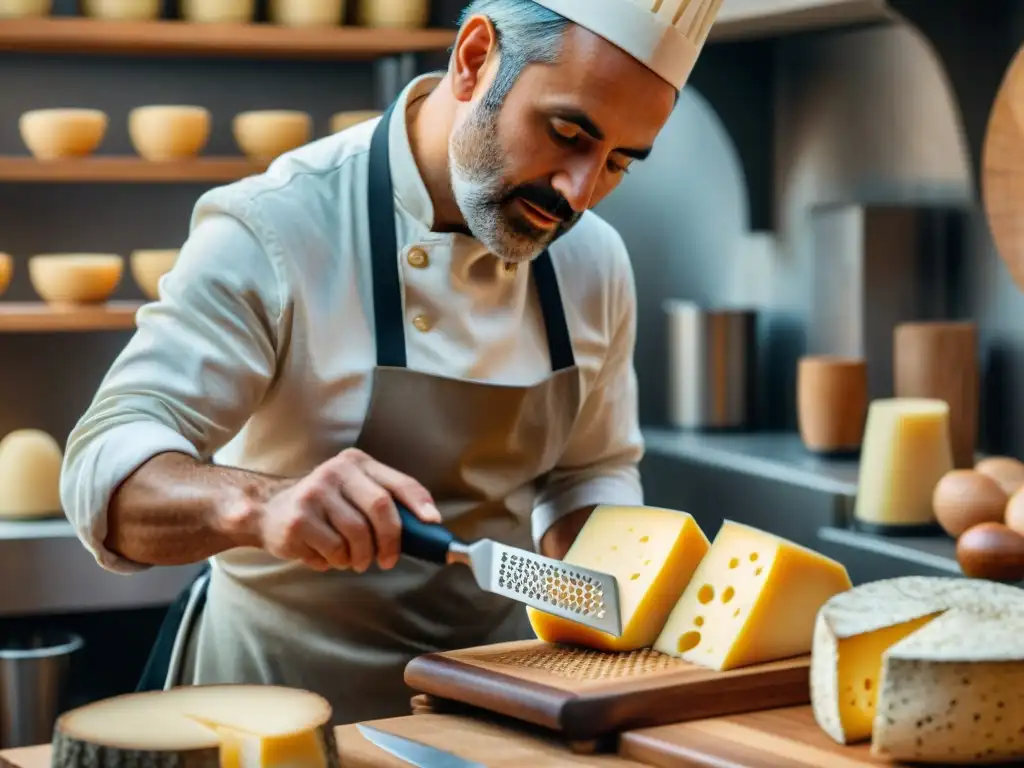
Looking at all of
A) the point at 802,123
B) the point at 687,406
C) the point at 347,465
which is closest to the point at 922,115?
the point at 802,123

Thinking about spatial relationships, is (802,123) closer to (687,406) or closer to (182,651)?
(687,406)

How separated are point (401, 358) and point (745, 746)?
0.63m

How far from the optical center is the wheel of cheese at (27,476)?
10.5 ft

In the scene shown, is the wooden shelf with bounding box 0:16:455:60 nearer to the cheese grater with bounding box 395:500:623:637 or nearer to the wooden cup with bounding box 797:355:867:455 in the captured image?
the wooden cup with bounding box 797:355:867:455

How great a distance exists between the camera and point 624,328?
6.48ft

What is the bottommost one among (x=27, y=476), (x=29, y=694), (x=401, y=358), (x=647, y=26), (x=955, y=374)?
(x=29, y=694)

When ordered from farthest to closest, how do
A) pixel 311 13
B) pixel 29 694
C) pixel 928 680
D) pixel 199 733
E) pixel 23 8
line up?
pixel 311 13 < pixel 23 8 < pixel 29 694 < pixel 928 680 < pixel 199 733

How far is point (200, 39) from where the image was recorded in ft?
10.8

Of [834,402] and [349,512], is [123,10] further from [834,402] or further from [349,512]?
[349,512]

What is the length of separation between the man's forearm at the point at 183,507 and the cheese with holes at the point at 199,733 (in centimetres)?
24

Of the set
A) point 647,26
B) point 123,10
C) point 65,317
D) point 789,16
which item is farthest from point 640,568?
point 123,10

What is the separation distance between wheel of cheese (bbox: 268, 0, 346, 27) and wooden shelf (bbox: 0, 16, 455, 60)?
19 millimetres

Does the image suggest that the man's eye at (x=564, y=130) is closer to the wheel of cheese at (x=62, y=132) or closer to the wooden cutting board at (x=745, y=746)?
the wooden cutting board at (x=745, y=746)

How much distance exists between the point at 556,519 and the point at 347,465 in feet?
2.09
